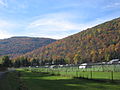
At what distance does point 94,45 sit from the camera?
16012 centimetres

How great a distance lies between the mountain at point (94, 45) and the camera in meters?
135

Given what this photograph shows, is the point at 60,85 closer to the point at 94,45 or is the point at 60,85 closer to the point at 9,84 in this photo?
the point at 9,84

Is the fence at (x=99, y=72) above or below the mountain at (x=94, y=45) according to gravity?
below

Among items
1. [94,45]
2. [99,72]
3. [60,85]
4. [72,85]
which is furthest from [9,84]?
[94,45]

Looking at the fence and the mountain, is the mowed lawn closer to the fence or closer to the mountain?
the fence

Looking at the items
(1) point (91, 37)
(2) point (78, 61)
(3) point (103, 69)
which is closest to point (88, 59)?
(2) point (78, 61)

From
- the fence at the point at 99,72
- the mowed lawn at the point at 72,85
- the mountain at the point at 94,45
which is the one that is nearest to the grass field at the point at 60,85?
the mowed lawn at the point at 72,85

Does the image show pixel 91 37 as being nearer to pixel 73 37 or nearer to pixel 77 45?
pixel 77 45

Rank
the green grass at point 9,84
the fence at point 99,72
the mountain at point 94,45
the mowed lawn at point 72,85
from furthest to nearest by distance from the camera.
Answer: the mountain at point 94,45 → the fence at point 99,72 → the mowed lawn at point 72,85 → the green grass at point 9,84

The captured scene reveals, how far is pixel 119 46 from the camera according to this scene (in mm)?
129625

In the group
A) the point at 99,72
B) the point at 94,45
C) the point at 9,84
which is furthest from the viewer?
the point at 94,45

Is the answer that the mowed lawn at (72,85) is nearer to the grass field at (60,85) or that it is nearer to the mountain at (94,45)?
the grass field at (60,85)

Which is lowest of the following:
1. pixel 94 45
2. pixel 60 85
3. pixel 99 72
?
pixel 99 72

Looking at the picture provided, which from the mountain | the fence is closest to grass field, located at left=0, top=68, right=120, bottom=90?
the fence
